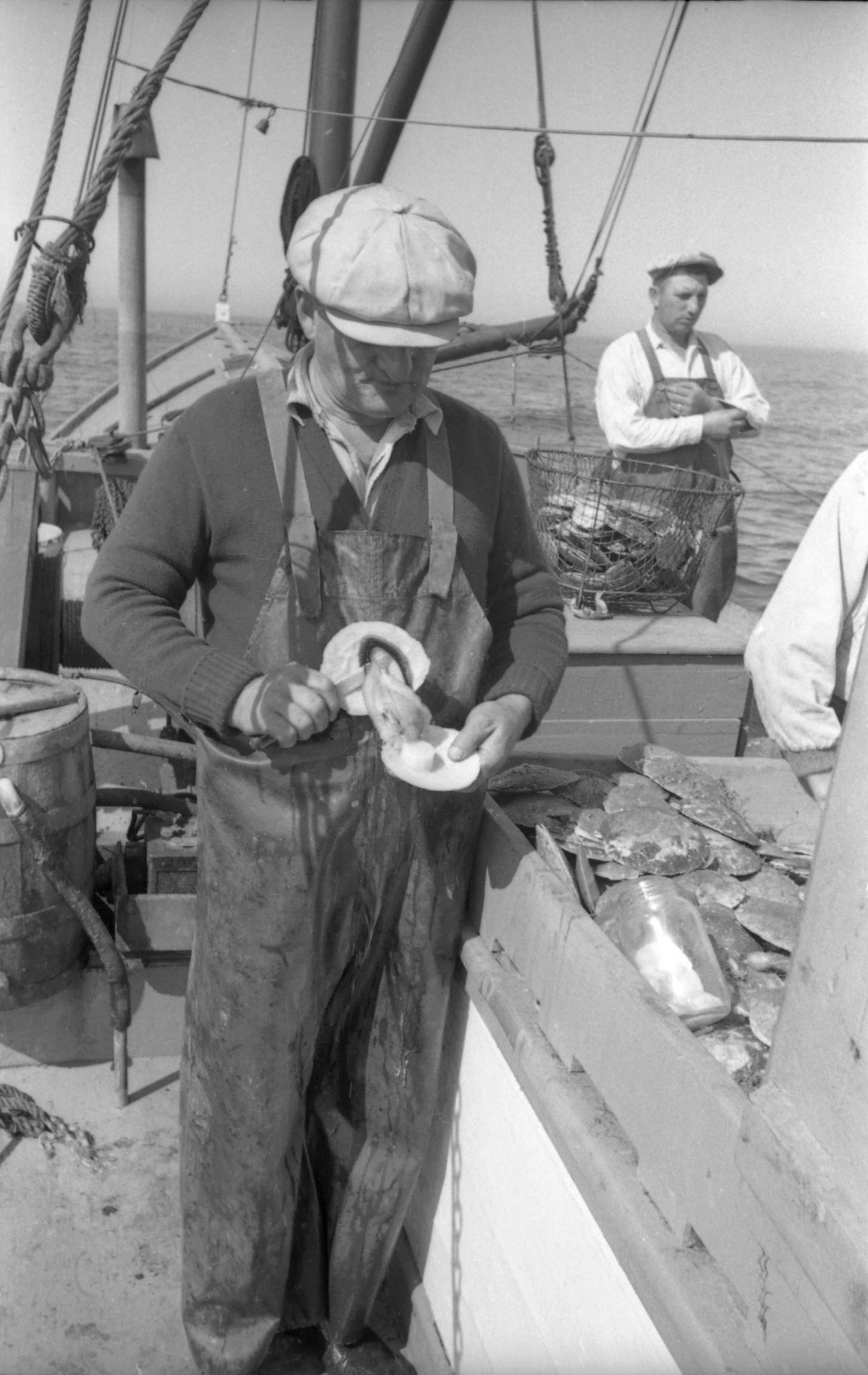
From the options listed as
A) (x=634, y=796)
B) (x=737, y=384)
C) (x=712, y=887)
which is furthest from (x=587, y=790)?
(x=737, y=384)

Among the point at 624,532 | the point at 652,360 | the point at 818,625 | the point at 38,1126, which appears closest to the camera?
the point at 818,625

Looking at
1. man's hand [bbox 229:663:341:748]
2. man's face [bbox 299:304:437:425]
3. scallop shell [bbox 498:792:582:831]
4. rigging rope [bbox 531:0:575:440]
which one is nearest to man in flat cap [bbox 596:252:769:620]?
rigging rope [bbox 531:0:575:440]

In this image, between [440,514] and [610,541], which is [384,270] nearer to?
[440,514]

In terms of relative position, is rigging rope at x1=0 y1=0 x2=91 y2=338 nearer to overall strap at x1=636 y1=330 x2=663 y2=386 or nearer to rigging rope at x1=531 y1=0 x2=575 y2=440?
overall strap at x1=636 y1=330 x2=663 y2=386

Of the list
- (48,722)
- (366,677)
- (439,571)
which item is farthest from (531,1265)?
(48,722)

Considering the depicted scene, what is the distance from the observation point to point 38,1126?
148 inches

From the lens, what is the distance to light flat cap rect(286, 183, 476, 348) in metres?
2.28

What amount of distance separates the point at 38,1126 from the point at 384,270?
9.68 ft

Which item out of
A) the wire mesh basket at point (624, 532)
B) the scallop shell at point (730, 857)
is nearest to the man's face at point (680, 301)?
the wire mesh basket at point (624, 532)

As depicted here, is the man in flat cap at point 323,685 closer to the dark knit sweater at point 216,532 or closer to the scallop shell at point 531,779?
the dark knit sweater at point 216,532

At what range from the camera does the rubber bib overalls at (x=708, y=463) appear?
5.20m

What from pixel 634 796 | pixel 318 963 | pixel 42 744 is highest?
pixel 634 796

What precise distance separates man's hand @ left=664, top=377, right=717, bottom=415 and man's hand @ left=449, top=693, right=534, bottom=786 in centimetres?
331

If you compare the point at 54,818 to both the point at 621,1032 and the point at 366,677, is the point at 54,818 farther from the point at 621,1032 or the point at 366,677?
the point at 621,1032
